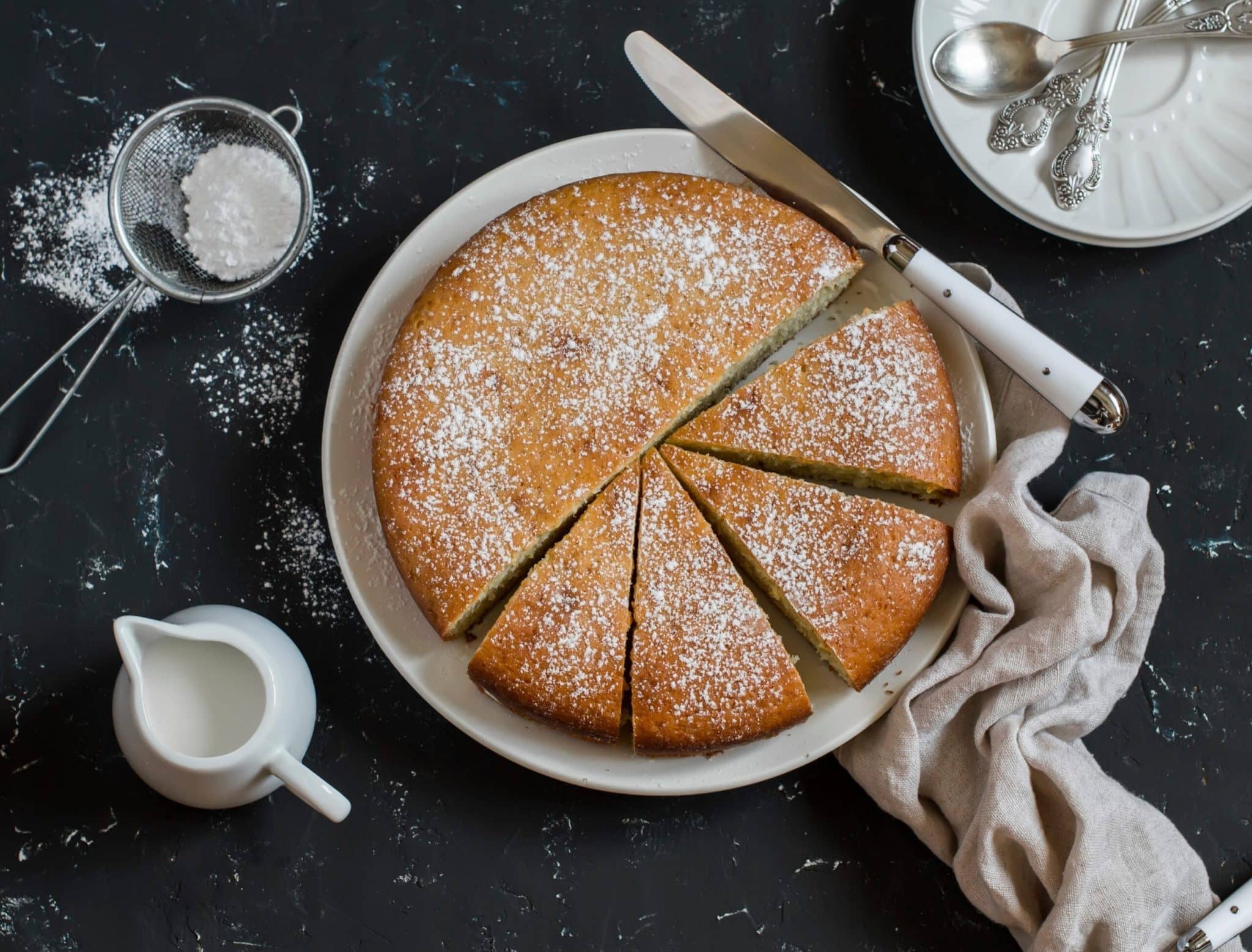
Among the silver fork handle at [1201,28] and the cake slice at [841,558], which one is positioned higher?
the silver fork handle at [1201,28]

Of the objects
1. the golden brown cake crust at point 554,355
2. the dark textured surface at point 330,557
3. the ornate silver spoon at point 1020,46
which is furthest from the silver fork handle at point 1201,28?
the golden brown cake crust at point 554,355

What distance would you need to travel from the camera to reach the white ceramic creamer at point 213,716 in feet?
7.86

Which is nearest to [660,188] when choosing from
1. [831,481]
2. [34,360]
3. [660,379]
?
[660,379]

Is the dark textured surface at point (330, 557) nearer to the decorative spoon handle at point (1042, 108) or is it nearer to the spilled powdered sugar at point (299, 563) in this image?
the spilled powdered sugar at point (299, 563)

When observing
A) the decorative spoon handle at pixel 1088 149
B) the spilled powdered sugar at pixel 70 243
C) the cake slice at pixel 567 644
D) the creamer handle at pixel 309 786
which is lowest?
the creamer handle at pixel 309 786

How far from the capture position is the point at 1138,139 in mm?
2855

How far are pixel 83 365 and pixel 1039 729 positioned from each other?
2837 millimetres

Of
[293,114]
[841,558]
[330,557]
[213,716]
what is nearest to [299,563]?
[330,557]

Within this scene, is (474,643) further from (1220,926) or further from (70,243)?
(1220,926)

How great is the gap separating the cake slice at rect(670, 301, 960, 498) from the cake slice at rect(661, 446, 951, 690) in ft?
0.28

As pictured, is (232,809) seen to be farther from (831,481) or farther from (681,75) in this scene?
(681,75)

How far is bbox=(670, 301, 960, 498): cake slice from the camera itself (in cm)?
258

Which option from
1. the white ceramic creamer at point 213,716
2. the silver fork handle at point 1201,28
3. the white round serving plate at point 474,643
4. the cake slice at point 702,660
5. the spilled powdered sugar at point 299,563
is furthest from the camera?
the spilled powdered sugar at point 299,563

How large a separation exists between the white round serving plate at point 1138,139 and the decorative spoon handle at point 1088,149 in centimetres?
2
